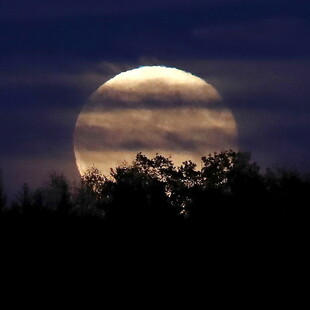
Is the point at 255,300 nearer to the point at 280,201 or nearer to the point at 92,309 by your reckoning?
the point at 92,309

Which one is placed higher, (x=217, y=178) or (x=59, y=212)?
(x=217, y=178)

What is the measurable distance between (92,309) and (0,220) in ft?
30.8

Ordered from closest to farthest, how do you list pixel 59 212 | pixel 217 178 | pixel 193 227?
pixel 193 227, pixel 59 212, pixel 217 178

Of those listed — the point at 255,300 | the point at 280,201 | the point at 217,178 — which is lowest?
the point at 255,300

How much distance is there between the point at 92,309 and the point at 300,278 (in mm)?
7040

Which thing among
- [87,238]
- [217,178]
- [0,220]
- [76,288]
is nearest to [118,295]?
[76,288]

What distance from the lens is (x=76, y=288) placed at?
3862 cm

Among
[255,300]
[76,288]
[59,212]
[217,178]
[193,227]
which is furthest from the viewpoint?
[217,178]

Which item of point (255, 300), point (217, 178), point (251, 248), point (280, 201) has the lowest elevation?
point (255, 300)

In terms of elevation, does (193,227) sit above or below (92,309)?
above

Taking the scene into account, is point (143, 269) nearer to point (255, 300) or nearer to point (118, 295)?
point (118, 295)

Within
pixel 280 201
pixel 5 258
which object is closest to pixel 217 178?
pixel 280 201

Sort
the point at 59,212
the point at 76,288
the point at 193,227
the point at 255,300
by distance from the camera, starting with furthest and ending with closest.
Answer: the point at 59,212
the point at 193,227
the point at 76,288
the point at 255,300

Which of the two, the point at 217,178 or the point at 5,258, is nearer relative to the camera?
the point at 5,258
